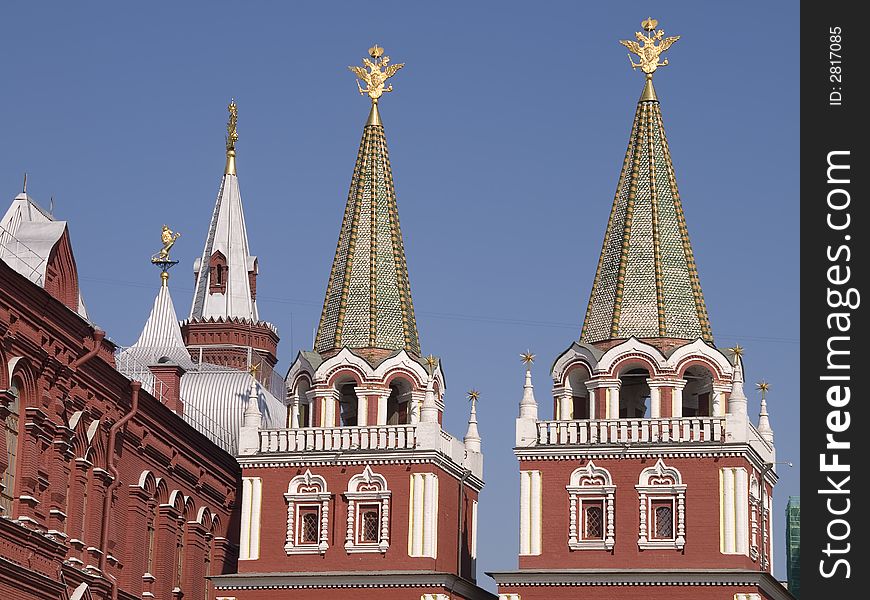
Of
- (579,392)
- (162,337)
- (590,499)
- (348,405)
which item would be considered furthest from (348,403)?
(162,337)

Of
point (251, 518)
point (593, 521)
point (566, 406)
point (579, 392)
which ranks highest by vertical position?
point (579, 392)

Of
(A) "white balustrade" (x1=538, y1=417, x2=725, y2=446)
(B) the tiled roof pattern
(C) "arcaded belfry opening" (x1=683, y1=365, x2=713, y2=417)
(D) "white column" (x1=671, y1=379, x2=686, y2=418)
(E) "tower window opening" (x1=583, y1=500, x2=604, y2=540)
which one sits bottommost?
(E) "tower window opening" (x1=583, y1=500, x2=604, y2=540)

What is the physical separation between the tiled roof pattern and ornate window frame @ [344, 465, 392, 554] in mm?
5837

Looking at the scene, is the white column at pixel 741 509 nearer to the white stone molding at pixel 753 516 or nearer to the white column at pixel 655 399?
the white stone molding at pixel 753 516

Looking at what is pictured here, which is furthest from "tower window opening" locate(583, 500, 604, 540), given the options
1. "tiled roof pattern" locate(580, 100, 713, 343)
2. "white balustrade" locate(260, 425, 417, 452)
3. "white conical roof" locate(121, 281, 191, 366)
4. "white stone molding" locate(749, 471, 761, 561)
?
"white conical roof" locate(121, 281, 191, 366)

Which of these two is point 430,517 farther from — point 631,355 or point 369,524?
point 631,355

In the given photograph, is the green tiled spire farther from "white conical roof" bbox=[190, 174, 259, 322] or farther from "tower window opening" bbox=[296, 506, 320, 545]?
"white conical roof" bbox=[190, 174, 259, 322]

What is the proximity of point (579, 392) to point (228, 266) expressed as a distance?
938 inches

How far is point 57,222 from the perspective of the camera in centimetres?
4288

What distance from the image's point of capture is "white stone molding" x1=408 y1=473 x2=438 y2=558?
47500mm

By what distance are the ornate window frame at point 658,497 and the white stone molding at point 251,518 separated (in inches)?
352

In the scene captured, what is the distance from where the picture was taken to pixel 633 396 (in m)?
50.3

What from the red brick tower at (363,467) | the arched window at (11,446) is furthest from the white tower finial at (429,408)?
the arched window at (11,446)
